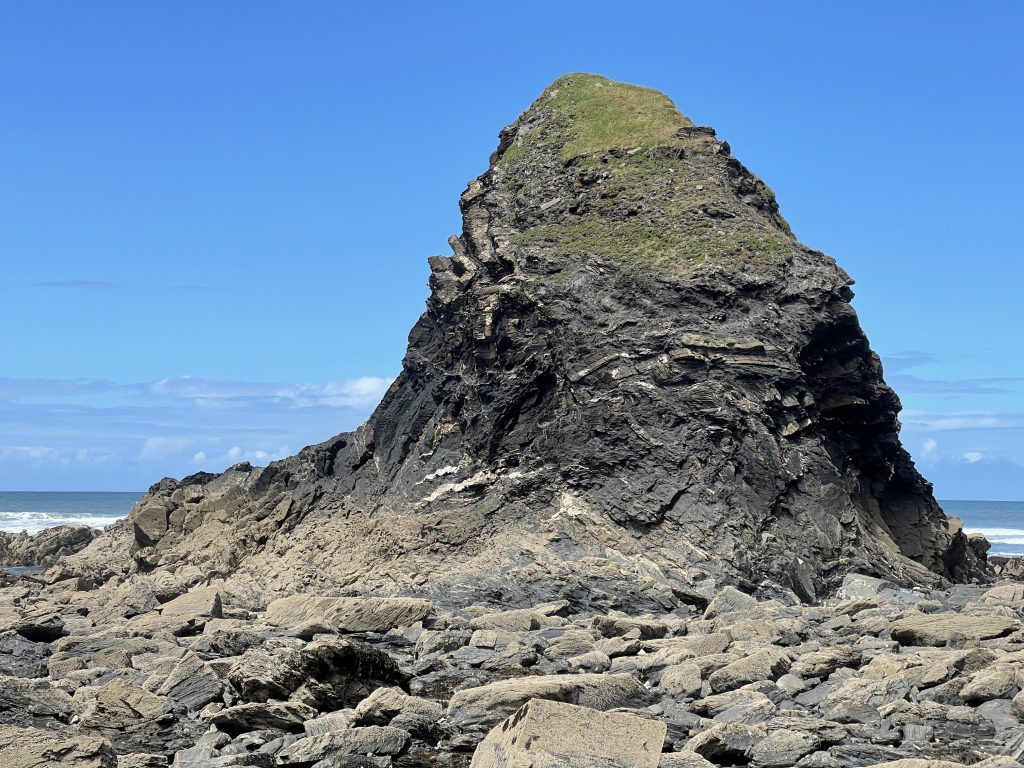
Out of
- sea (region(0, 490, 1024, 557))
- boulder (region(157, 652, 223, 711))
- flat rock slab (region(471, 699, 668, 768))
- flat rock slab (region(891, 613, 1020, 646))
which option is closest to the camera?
flat rock slab (region(471, 699, 668, 768))

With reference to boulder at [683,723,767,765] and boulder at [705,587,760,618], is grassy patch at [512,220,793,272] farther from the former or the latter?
boulder at [683,723,767,765]

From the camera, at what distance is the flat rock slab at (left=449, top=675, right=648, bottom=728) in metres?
16.9

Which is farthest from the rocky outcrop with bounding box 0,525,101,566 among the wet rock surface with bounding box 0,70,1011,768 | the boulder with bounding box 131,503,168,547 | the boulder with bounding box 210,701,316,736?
the boulder with bounding box 210,701,316,736

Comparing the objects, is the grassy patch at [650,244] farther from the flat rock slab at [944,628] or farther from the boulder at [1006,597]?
the flat rock slab at [944,628]

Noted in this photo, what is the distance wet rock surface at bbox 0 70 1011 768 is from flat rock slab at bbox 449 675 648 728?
5 cm

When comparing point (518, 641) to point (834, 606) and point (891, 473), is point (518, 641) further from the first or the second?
point (891, 473)

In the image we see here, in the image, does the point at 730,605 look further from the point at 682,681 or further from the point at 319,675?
the point at 319,675

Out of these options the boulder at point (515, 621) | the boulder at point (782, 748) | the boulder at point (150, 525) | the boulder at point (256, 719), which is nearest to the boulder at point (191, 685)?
the boulder at point (256, 719)

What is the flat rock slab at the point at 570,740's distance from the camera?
12.1 m

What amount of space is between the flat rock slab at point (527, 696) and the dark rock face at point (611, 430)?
43.1 feet

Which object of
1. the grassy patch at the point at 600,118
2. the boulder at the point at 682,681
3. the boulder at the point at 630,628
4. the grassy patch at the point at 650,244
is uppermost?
the grassy patch at the point at 600,118

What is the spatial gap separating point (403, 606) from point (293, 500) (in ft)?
43.7

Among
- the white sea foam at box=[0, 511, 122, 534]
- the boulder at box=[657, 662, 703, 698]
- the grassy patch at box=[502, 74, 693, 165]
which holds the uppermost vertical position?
the grassy patch at box=[502, 74, 693, 165]

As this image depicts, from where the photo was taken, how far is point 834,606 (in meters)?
31.3
